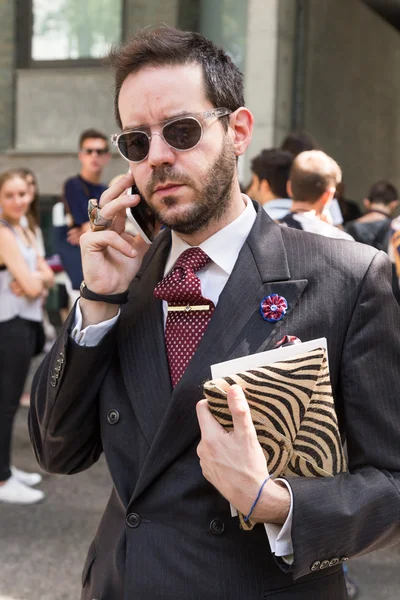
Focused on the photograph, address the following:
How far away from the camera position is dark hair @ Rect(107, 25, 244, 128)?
2014 millimetres

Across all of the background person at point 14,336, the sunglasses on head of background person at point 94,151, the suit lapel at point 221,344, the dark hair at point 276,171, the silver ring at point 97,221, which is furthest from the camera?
the sunglasses on head of background person at point 94,151

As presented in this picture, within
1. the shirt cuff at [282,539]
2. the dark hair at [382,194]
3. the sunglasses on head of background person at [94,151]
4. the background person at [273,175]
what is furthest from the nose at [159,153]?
the dark hair at [382,194]

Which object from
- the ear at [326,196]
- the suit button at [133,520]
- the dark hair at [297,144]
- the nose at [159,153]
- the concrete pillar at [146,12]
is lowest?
the suit button at [133,520]

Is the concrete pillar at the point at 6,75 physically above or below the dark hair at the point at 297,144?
above

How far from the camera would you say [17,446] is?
721 centimetres

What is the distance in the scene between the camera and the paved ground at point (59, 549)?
4.63 m

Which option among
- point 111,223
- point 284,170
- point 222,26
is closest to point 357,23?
point 222,26

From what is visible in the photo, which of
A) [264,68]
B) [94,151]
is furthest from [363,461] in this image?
[264,68]

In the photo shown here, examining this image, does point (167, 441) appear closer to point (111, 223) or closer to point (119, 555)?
point (119, 555)

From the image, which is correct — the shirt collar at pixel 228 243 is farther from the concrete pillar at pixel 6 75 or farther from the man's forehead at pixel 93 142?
the concrete pillar at pixel 6 75

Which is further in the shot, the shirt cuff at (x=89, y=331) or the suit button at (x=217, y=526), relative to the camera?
the shirt cuff at (x=89, y=331)

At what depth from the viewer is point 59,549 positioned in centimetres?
510

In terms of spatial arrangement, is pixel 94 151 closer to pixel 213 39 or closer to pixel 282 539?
pixel 213 39

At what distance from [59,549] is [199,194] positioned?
3.64 m
